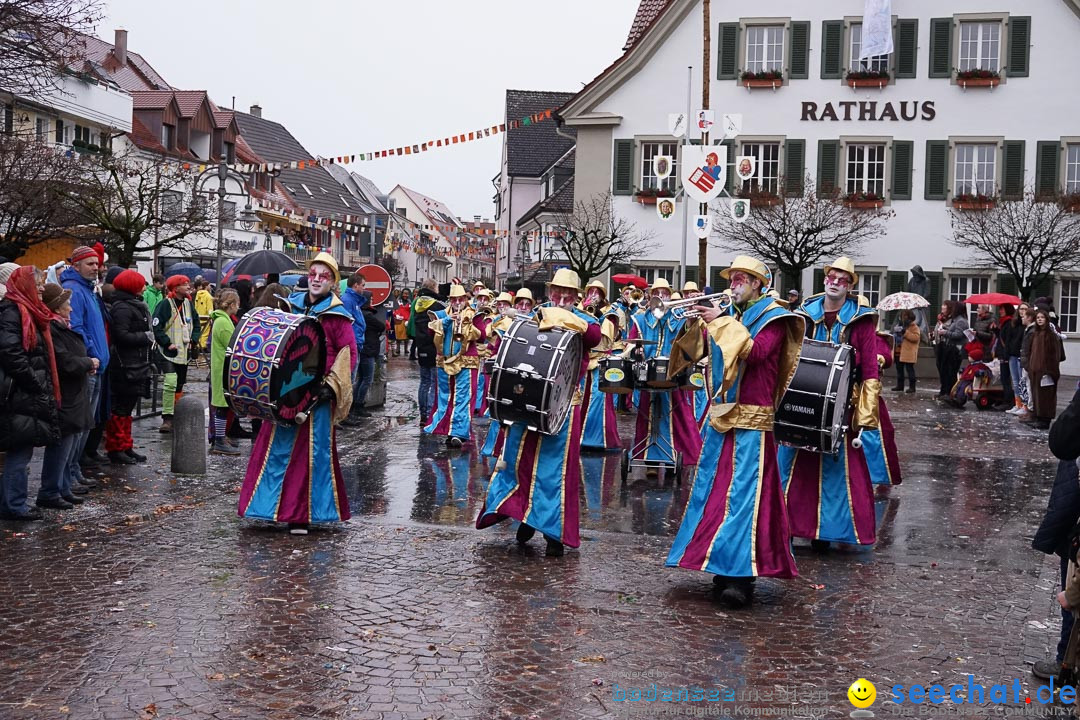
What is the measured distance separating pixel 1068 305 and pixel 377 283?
896 inches

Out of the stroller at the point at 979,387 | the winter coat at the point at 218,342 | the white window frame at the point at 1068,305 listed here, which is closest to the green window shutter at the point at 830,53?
the white window frame at the point at 1068,305

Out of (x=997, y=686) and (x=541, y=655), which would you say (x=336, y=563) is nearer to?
(x=541, y=655)

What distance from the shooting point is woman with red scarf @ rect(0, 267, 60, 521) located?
884 centimetres

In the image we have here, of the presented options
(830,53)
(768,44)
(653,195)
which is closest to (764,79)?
(768,44)

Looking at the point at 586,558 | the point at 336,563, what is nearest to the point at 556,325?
the point at 586,558

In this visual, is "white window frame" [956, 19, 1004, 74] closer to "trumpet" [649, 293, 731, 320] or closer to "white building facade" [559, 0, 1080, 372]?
"white building facade" [559, 0, 1080, 372]

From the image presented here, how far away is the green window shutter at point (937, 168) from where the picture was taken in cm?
3281

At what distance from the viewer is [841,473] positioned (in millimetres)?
9125

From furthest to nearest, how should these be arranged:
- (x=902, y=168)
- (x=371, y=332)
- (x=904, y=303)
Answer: (x=902, y=168) < (x=904, y=303) < (x=371, y=332)

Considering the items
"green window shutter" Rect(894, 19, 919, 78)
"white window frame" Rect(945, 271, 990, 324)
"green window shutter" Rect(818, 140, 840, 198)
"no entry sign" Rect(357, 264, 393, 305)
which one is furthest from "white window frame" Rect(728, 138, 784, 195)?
"no entry sign" Rect(357, 264, 393, 305)

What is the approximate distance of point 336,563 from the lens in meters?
8.07

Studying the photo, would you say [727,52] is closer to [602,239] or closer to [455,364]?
[602,239]

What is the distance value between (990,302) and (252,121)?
5024cm

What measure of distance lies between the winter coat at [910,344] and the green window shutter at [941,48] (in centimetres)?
1041
